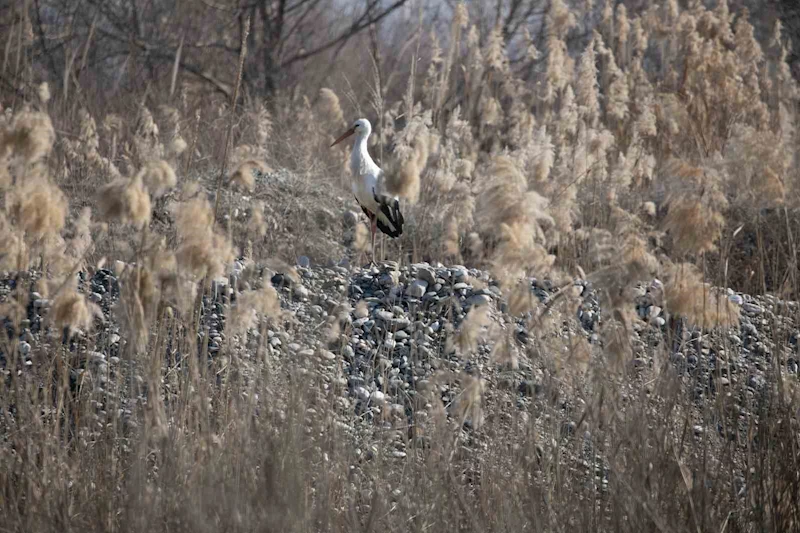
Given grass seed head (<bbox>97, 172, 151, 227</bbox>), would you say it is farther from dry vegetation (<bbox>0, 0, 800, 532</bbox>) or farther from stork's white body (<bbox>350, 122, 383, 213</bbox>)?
stork's white body (<bbox>350, 122, 383, 213</bbox>)

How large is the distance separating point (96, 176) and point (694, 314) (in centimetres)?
400

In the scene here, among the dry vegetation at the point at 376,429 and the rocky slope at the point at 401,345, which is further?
the rocky slope at the point at 401,345

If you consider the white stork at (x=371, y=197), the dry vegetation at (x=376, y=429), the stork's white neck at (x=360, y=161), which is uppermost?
the stork's white neck at (x=360, y=161)

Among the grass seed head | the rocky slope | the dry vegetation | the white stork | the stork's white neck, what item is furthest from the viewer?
the stork's white neck

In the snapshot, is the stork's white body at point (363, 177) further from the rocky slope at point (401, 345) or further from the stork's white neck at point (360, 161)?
the rocky slope at point (401, 345)

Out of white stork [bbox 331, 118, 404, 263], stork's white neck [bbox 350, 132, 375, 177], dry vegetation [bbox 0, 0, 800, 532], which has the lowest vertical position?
dry vegetation [bbox 0, 0, 800, 532]

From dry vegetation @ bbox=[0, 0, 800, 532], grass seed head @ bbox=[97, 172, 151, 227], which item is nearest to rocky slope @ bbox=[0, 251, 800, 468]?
dry vegetation @ bbox=[0, 0, 800, 532]

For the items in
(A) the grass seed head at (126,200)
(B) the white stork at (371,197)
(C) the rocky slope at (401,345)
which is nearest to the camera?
(A) the grass seed head at (126,200)

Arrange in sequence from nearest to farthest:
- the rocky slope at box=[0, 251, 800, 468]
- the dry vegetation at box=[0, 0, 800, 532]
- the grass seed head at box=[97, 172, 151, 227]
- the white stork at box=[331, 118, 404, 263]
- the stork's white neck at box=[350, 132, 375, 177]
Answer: the grass seed head at box=[97, 172, 151, 227]
the dry vegetation at box=[0, 0, 800, 532]
the rocky slope at box=[0, 251, 800, 468]
the white stork at box=[331, 118, 404, 263]
the stork's white neck at box=[350, 132, 375, 177]

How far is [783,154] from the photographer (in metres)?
2.67

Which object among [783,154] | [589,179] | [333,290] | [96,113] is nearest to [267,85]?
[96,113]

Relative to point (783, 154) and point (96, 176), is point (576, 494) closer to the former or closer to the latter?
point (783, 154)

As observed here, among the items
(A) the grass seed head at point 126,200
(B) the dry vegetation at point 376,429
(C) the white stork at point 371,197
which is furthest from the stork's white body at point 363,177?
(A) the grass seed head at point 126,200

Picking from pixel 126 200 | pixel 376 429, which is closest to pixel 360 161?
pixel 376 429
